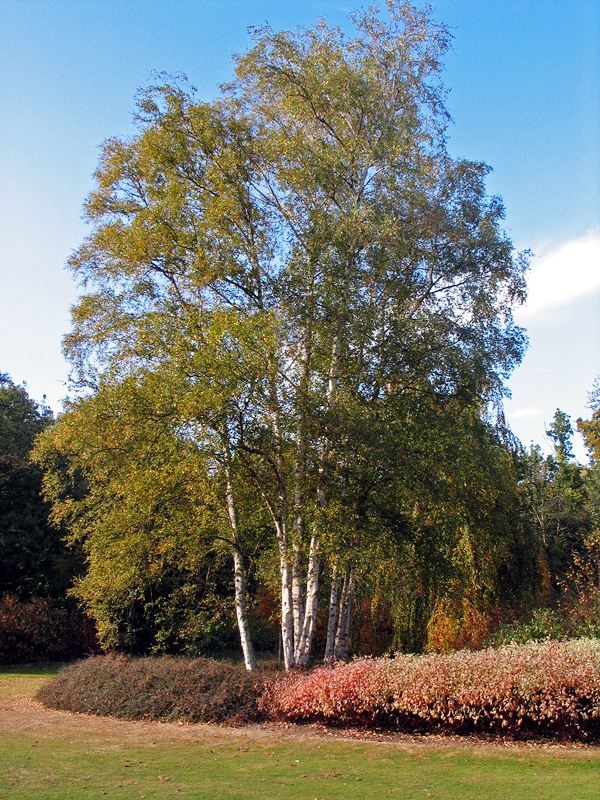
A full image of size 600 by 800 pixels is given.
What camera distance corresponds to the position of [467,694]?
1042cm

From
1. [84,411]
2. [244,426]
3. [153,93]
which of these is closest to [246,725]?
[244,426]

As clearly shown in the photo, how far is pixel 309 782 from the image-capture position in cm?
797

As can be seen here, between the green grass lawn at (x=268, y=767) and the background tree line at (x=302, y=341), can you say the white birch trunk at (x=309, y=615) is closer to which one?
the background tree line at (x=302, y=341)

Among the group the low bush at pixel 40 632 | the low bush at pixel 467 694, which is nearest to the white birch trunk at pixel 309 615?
the low bush at pixel 467 694

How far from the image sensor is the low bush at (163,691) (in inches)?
482

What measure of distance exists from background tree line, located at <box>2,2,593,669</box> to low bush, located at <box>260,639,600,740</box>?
212 cm

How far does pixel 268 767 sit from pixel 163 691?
14.8ft

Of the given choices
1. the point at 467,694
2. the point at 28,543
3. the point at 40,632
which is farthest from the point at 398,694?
the point at 28,543

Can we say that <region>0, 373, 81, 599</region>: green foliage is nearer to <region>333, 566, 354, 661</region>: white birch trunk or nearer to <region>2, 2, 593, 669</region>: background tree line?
<region>2, 2, 593, 669</region>: background tree line

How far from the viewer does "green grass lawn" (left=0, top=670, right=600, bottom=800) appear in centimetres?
748

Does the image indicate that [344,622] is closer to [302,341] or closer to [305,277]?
[302,341]

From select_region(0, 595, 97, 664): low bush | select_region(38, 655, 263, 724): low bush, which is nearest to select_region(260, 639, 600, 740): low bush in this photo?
select_region(38, 655, 263, 724): low bush

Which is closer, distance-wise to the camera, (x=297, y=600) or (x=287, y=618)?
(x=287, y=618)

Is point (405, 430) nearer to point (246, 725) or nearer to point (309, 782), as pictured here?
point (246, 725)
